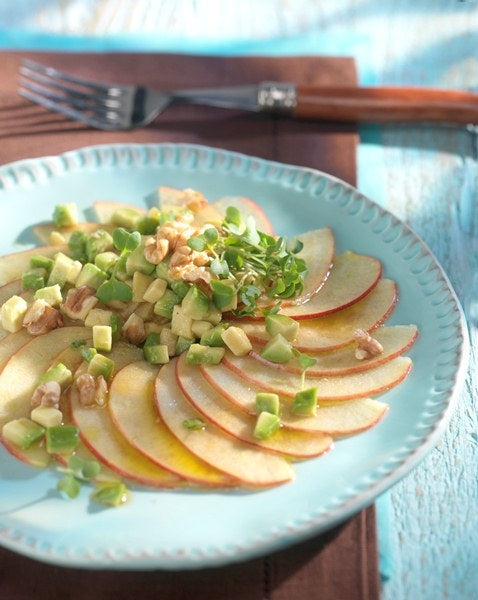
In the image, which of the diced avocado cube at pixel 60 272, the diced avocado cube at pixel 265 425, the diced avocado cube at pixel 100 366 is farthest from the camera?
the diced avocado cube at pixel 60 272

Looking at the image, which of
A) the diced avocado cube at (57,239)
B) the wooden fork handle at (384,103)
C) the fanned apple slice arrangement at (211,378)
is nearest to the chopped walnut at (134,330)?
the fanned apple slice arrangement at (211,378)

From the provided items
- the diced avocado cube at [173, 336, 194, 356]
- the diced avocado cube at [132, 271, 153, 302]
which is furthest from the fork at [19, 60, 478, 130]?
the diced avocado cube at [173, 336, 194, 356]

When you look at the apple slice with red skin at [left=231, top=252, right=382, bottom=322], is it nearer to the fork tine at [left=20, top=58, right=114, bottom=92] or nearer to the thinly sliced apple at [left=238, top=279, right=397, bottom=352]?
the thinly sliced apple at [left=238, top=279, right=397, bottom=352]

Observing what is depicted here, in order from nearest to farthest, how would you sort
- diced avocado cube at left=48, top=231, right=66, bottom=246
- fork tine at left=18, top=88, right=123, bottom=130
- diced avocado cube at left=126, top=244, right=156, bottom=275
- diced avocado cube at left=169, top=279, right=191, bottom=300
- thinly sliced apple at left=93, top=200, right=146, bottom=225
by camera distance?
diced avocado cube at left=169, top=279, right=191, bottom=300 < diced avocado cube at left=126, top=244, right=156, bottom=275 < diced avocado cube at left=48, top=231, right=66, bottom=246 < thinly sliced apple at left=93, top=200, right=146, bottom=225 < fork tine at left=18, top=88, right=123, bottom=130

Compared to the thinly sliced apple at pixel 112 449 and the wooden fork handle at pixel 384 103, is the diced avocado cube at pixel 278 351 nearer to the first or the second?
the thinly sliced apple at pixel 112 449

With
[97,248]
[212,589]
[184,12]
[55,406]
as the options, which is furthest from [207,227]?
[184,12]

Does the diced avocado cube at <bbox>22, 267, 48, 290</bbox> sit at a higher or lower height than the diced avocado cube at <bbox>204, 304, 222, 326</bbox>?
higher
